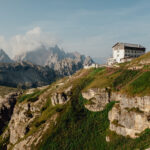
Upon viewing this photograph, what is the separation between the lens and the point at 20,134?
117 meters

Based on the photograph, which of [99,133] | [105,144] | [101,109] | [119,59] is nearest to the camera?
[105,144]

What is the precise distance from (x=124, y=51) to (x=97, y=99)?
197ft

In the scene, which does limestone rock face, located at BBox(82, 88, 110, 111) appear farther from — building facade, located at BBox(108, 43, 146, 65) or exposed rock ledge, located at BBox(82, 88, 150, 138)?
building facade, located at BBox(108, 43, 146, 65)

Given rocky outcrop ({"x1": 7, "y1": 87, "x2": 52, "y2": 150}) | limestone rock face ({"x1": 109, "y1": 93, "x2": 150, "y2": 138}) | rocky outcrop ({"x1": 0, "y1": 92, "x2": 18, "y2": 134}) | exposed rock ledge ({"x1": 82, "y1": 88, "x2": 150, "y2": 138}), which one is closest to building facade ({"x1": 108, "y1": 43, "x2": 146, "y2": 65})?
exposed rock ledge ({"x1": 82, "y1": 88, "x2": 150, "y2": 138})

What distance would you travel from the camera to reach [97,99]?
317 ft

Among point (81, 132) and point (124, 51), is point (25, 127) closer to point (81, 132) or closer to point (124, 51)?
point (81, 132)

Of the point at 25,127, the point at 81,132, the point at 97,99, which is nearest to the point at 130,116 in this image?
the point at 97,99

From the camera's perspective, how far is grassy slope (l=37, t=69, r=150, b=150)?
260ft

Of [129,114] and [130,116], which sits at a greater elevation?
[129,114]

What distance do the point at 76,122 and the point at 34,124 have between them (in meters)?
34.5

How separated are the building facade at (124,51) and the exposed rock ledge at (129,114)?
55.3 metres

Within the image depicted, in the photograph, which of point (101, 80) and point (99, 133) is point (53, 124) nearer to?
point (99, 133)

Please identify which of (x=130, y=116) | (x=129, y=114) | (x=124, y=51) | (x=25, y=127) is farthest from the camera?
(x=124, y=51)

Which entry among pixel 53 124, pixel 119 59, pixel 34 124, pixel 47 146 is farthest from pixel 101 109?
pixel 119 59
